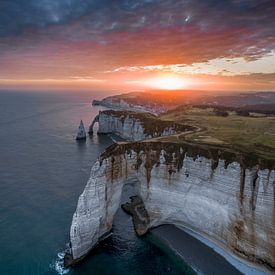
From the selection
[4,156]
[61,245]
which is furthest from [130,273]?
[4,156]

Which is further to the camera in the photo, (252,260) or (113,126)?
(113,126)

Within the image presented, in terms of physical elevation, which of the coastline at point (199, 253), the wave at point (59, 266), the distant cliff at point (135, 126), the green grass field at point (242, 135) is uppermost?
the green grass field at point (242, 135)

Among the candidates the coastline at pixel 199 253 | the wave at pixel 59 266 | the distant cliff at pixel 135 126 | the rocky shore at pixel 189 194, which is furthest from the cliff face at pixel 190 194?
the distant cliff at pixel 135 126

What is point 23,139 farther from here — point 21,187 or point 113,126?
point 21,187

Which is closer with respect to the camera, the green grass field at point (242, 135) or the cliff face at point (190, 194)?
the cliff face at point (190, 194)

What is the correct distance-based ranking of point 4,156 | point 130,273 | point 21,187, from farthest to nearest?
point 4,156 < point 21,187 < point 130,273

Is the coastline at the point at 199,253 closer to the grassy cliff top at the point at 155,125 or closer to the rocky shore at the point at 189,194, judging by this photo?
the rocky shore at the point at 189,194

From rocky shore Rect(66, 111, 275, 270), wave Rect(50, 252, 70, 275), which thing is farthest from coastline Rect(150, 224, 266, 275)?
wave Rect(50, 252, 70, 275)
